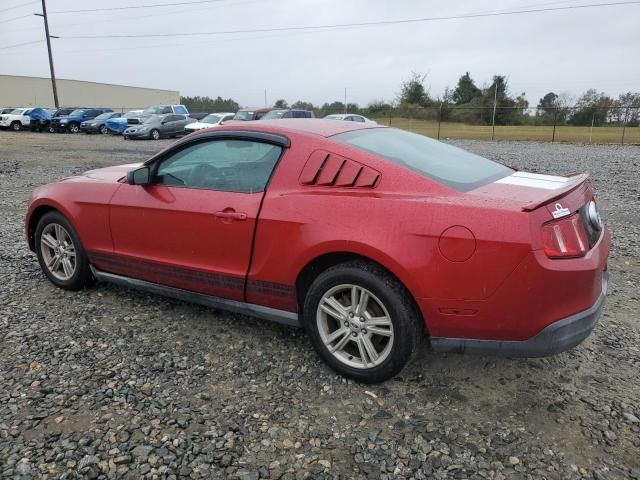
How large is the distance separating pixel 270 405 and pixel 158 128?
973 inches

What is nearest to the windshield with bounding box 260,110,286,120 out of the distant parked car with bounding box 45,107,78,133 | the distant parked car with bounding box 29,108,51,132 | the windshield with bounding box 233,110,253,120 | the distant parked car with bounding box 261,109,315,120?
the distant parked car with bounding box 261,109,315,120

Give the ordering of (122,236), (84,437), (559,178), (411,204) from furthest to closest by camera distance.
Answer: (122,236), (559,178), (411,204), (84,437)

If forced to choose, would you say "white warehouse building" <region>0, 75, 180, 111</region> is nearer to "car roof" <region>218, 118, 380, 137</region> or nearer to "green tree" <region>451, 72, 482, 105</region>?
"green tree" <region>451, 72, 482, 105</region>

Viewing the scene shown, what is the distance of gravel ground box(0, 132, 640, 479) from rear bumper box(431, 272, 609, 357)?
362 millimetres

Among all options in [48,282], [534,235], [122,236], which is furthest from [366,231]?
[48,282]

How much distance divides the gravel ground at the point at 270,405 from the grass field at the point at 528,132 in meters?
25.7

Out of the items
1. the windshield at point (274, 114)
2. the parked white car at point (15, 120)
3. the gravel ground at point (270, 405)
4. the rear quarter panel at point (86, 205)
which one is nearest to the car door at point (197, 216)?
the rear quarter panel at point (86, 205)

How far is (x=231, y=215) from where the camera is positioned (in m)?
3.18

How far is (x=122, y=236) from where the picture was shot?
12.5 ft

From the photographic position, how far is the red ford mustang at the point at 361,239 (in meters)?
2.48

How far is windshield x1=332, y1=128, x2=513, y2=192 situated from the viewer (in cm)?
291

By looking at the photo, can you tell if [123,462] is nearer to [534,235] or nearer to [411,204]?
[411,204]

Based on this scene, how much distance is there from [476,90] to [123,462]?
6397 centimetres

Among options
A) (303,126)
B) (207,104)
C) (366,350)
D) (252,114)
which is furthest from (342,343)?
(207,104)
